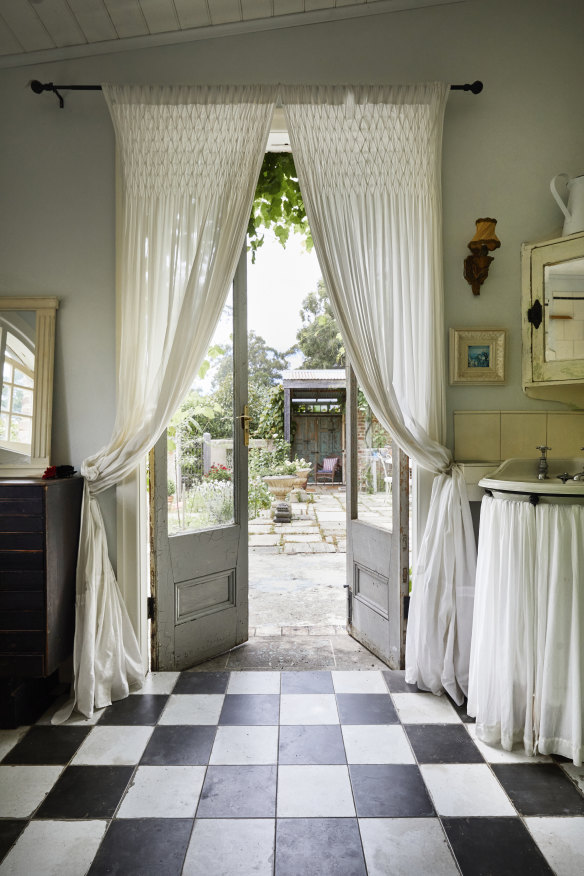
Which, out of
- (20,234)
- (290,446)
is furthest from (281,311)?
(20,234)

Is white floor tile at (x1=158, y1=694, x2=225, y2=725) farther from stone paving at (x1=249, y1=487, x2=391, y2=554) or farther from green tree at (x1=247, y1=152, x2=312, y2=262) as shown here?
stone paving at (x1=249, y1=487, x2=391, y2=554)

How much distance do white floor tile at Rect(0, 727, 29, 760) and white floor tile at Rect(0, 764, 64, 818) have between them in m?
0.12

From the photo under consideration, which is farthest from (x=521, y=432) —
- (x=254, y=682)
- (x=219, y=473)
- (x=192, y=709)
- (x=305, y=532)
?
(x=305, y=532)

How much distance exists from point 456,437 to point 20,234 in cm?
236

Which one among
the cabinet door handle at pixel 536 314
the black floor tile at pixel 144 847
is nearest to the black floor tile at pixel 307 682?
the black floor tile at pixel 144 847

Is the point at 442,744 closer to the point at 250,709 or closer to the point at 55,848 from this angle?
the point at 250,709

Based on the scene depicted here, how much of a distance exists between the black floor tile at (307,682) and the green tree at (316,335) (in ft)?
38.2

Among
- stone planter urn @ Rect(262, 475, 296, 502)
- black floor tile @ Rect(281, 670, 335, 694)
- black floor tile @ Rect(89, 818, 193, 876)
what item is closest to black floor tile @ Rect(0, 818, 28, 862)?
black floor tile @ Rect(89, 818, 193, 876)

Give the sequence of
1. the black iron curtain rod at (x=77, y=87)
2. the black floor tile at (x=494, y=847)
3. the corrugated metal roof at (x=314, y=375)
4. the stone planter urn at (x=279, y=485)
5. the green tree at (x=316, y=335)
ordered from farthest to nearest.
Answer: the green tree at (x=316, y=335), the corrugated metal roof at (x=314, y=375), the stone planter urn at (x=279, y=485), the black iron curtain rod at (x=77, y=87), the black floor tile at (x=494, y=847)

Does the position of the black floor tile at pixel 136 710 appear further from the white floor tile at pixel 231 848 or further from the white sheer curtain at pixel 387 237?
the white sheer curtain at pixel 387 237

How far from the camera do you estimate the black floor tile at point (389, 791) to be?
1726mm

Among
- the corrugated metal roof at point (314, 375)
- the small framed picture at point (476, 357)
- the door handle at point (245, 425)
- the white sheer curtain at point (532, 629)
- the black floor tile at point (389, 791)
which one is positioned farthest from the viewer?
the corrugated metal roof at point (314, 375)

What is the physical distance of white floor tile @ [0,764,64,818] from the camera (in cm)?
175

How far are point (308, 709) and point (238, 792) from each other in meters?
0.61
